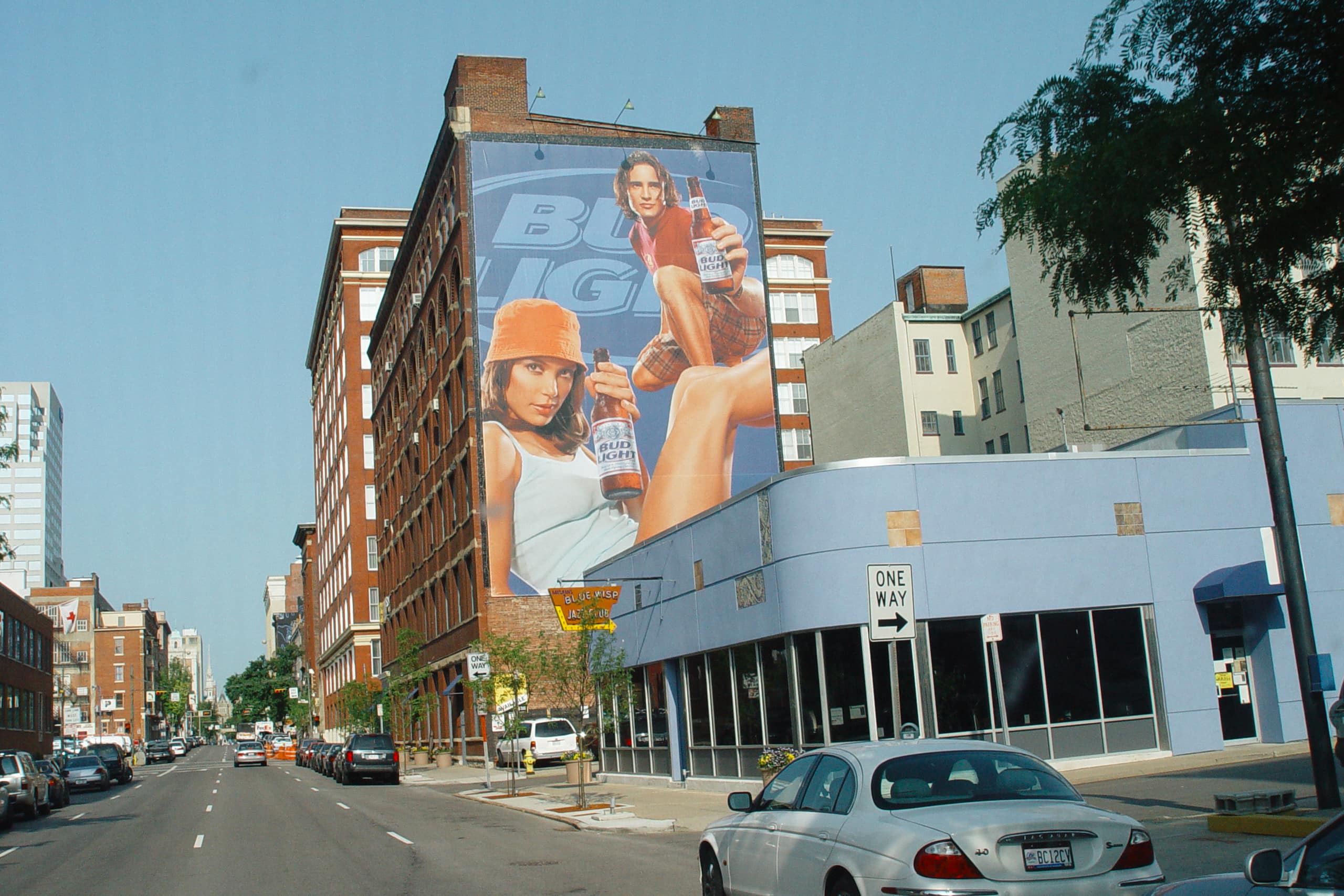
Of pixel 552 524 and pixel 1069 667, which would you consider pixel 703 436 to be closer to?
pixel 552 524

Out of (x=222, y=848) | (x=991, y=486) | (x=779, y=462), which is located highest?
(x=779, y=462)

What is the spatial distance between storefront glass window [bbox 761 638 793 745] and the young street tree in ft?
44.5

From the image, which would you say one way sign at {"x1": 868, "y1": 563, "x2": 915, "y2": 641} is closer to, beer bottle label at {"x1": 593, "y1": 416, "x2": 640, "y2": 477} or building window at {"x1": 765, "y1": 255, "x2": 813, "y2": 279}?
beer bottle label at {"x1": 593, "y1": 416, "x2": 640, "y2": 477}

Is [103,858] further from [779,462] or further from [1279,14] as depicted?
[779,462]

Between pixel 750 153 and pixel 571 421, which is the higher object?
pixel 750 153

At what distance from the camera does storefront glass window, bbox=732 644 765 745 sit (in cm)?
2398

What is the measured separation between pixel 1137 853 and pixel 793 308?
6899 cm

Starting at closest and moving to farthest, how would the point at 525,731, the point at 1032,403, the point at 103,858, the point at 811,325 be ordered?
the point at 103,858, the point at 525,731, the point at 1032,403, the point at 811,325

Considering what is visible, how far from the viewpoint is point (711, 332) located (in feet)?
170

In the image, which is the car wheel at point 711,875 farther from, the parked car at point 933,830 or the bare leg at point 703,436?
the bare leg at point 703,436

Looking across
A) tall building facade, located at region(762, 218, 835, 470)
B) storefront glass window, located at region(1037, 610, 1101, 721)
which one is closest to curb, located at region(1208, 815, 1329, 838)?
storefront glass window, located at region(1037, 610, 1101, 721)

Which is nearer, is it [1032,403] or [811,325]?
[1032,403]

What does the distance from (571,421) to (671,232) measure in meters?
9.17

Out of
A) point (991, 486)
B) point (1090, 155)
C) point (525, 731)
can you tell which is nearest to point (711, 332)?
point (525, 731)
